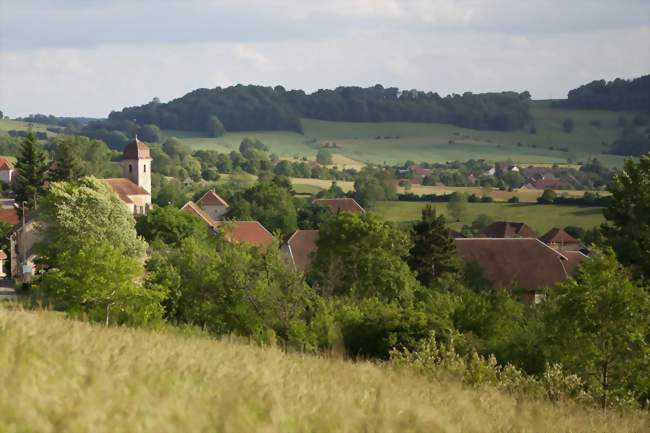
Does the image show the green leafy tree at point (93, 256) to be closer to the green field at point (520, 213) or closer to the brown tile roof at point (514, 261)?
the brown tile roof at point (514, 261)

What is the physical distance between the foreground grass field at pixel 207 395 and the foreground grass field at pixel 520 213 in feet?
347

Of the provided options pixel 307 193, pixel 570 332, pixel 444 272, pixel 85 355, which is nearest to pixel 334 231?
pixel 444 272

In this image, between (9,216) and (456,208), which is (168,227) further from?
(456,208)

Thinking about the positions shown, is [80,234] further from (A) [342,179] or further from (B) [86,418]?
(A) [342,179]

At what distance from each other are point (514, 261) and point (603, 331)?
155ft

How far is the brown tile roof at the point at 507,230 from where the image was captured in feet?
350


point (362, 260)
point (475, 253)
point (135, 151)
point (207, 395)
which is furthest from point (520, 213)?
point (207, 395)

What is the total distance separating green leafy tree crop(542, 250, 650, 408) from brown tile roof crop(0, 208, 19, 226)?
6476cm

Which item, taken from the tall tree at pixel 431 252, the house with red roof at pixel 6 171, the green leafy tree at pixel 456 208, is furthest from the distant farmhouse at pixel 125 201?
the green leafy tree at pixel 456 208

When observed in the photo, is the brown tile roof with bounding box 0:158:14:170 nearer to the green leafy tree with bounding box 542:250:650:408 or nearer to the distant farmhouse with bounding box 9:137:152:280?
the distant farmhouse with bounding box 9:137:152:280

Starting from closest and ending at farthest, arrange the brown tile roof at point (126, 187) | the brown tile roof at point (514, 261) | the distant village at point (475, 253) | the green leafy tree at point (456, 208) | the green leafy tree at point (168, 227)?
the distant village at point (475, 253) < the brown tile roof at point (514, 261) < the green leafy tree at point (168, 227) < the brown tile roof at point (126, 187) < the green leafy tree at point (456, 208)

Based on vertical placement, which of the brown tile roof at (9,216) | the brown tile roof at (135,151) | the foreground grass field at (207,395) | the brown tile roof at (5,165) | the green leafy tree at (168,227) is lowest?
the brown tile roof at (9,216)

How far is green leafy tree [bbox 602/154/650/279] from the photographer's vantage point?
170 feet

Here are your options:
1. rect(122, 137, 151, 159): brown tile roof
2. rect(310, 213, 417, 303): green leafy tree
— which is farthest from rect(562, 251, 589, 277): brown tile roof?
rect(122, 137, 151, 159): brown tile roof
